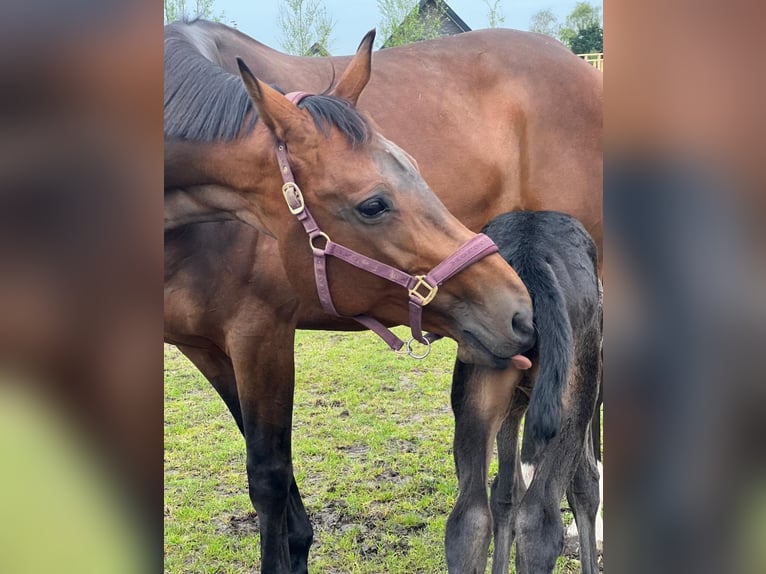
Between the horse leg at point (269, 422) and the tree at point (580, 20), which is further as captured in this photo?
the horse leg at point (269, 422)

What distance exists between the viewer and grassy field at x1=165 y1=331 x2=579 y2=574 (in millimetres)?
2607

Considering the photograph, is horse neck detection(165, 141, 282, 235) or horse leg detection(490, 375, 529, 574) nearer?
horse neck detection(165, 141, 282, 235)

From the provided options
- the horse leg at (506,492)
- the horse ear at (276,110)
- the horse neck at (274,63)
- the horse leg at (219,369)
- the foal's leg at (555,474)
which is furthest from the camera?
the horse leg at (219,369)

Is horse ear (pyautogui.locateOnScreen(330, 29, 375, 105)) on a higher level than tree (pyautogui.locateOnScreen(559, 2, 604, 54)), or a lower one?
lower

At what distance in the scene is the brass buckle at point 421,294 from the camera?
1.54 m

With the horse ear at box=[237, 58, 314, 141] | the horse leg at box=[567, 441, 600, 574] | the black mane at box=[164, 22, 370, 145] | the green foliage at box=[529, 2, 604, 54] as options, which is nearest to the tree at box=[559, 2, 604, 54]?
the green foliage at box=[529, 2, 604, 54]

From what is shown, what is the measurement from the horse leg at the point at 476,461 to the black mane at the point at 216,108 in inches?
29.0

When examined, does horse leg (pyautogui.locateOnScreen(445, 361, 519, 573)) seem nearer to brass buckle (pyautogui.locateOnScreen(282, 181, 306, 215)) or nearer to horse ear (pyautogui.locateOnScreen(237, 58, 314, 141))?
brass buckle (pyautogui.locateOnScreen(282, 181, 306, 215))

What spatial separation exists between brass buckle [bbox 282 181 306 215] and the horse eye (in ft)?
0.43

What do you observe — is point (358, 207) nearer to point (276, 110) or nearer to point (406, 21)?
point (276, 110)

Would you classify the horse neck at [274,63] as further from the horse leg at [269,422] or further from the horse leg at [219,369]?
the horse leg at [219,369]

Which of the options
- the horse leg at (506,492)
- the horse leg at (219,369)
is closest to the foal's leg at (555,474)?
the horse leg at (506,492)

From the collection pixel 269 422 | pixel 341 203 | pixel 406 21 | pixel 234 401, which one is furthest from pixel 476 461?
pixel 406 21
